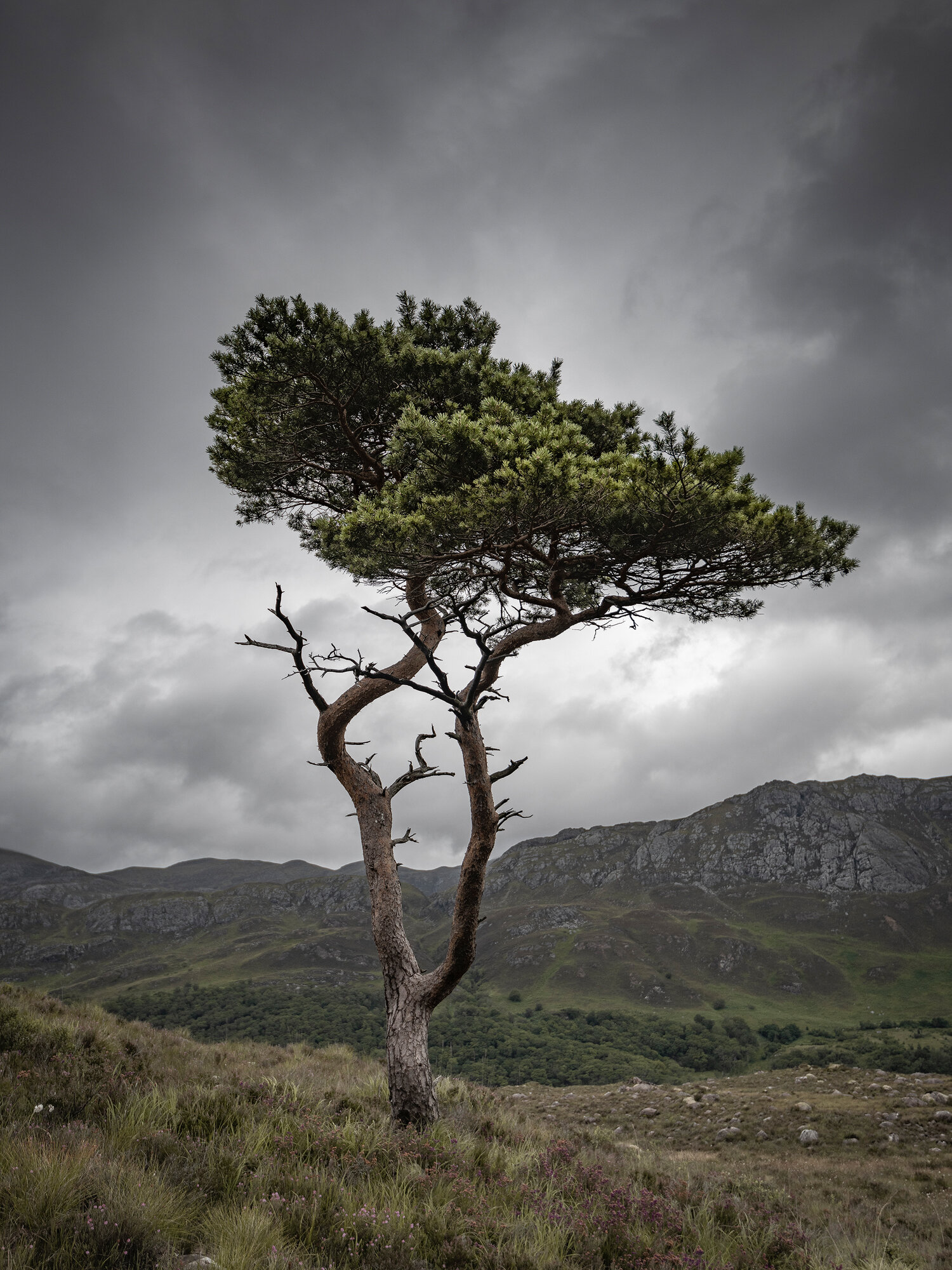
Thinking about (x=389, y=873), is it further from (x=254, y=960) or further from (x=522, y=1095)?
(x=254, y=960)

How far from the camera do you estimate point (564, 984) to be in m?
130

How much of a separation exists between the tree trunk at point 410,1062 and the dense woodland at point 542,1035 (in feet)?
119

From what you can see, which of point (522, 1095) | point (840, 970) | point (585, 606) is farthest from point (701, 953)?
point (585, 606)

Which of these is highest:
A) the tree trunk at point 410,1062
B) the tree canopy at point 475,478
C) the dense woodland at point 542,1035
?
the tree canopy at point 475,478

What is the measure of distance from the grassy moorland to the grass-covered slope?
0.06 feet

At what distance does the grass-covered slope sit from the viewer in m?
3.35

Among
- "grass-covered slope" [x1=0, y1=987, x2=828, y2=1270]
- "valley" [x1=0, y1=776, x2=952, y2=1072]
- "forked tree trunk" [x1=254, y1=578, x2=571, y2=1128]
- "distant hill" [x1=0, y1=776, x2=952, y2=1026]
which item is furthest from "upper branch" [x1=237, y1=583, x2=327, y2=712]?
"distant hill" [x1=0, y1=776, x2=952, y2=1026]

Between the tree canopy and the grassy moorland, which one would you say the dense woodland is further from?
the tree canopy

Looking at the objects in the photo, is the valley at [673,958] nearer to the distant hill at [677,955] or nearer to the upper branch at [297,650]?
the distant hill at [677,955]

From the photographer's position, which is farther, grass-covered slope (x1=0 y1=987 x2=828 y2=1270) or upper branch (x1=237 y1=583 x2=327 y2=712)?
upper branch (x1=237 y1=583 x2=327 y2=712)

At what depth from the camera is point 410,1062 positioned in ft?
25.1

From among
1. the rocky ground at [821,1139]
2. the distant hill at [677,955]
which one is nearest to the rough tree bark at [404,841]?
the rocky ground at [821,1139]

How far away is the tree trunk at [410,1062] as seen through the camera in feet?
24.6

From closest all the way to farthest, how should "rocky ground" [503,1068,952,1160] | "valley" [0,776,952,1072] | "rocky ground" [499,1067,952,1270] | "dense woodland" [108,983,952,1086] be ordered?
"rocky ground" [499,1067,952,1270] → "rocky ground" [503,1068,952,1160] → "dense woodland" [108,983,952,1086] → "valley" [0,776,952,1072]
